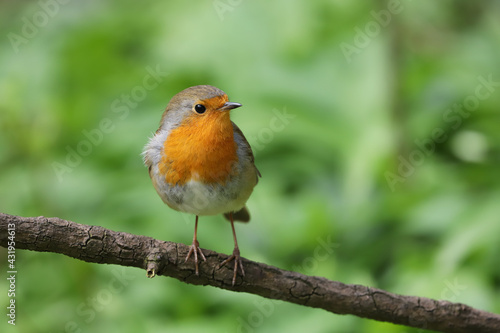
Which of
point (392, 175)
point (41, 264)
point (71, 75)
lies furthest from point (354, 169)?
point (71, 75)

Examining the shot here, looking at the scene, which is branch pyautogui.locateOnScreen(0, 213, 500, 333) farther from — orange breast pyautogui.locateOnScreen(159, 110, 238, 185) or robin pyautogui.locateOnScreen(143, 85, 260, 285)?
orange breast pyautogui.locateOnScreen(159, 110, 238, 185)

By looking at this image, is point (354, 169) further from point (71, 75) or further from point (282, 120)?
point (71, 75)

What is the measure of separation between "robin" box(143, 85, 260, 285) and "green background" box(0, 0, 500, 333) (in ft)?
4.71

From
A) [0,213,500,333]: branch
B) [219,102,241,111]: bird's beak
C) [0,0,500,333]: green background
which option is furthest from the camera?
[0,0,500,333]: green background

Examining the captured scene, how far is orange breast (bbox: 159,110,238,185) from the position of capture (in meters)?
2.72

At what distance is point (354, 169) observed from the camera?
16.1ft

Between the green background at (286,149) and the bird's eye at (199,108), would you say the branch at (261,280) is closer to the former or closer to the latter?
the bird's eye at (199,108)

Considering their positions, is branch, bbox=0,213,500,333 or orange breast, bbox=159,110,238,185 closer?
branch, bbox=0,213,500,333

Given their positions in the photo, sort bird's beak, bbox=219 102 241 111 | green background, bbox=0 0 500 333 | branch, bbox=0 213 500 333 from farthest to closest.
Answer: green background, bbox=0 0 500 333 → bird's beak, bbox=219 102 241 111 → branch, bbox=0 213 500 333

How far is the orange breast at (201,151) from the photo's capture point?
107 inches

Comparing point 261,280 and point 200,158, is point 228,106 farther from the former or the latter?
point 261,280

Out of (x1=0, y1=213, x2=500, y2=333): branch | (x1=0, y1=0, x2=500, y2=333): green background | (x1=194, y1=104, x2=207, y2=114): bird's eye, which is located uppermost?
(x1=0, y1=0, x2=500, y2=333): green background

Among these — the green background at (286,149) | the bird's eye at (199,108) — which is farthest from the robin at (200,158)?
the green background at (286,149)

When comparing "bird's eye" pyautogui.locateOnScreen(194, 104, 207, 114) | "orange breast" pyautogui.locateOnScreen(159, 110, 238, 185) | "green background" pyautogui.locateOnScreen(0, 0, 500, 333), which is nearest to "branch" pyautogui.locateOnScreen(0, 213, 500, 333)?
"orange breast" pyautogui.locateOnScreen(159, 110, 238, 185)
